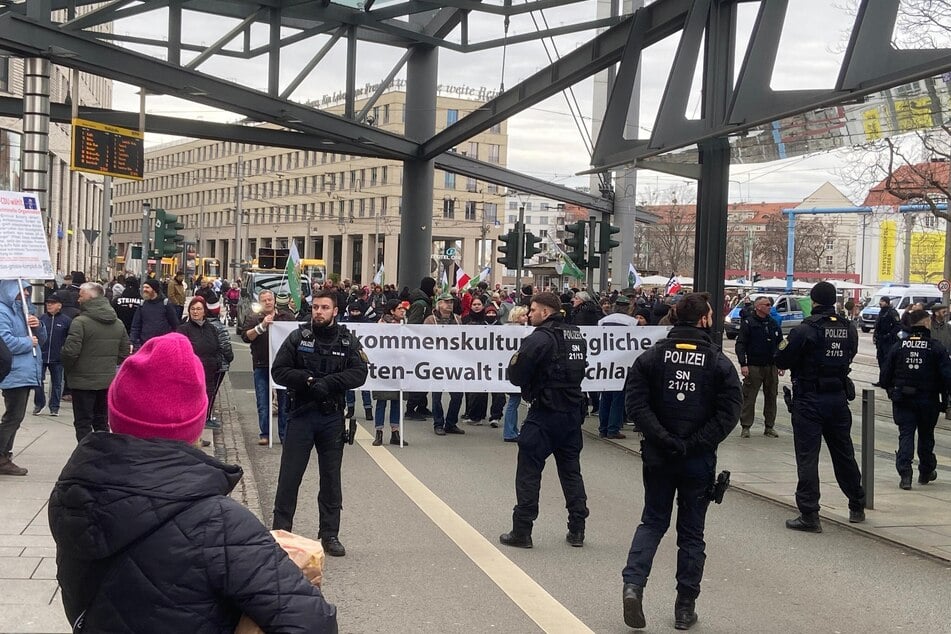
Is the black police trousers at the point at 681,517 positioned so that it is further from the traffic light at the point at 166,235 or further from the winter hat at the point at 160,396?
the traffic light at the point at 166,235

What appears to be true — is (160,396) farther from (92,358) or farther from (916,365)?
(916,365)

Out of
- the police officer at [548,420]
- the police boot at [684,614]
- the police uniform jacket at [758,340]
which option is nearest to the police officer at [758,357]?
the police uniform jacket at [758,340]

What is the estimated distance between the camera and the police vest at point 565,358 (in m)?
7.70

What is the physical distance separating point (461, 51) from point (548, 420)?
1280 centimetres

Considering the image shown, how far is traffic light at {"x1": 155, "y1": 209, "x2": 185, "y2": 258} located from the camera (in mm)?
21641

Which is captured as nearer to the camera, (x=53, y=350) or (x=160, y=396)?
(x=160, y=396)

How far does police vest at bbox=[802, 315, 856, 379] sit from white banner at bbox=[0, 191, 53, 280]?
24.5 ft

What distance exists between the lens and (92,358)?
1005 cm

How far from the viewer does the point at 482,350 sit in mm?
13625

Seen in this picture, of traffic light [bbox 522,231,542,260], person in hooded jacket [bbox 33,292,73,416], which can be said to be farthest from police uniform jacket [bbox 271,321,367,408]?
traffic light [bbox 522,231,542,260]

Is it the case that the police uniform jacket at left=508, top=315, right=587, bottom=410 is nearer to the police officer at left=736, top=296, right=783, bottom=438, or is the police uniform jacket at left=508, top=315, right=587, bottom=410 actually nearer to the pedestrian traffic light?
the police officer at left=736, top=296, right=783, bottom=438

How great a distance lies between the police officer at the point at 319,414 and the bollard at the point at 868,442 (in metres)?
4.70

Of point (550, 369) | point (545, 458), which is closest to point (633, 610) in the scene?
point (545, 458)

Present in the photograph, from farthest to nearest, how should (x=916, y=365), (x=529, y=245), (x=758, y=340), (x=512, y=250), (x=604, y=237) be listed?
(x=529, y=245) → (x=512, y=250) → (x=604, y=237) → (x=758, y=340) → (x=916, y=365)
